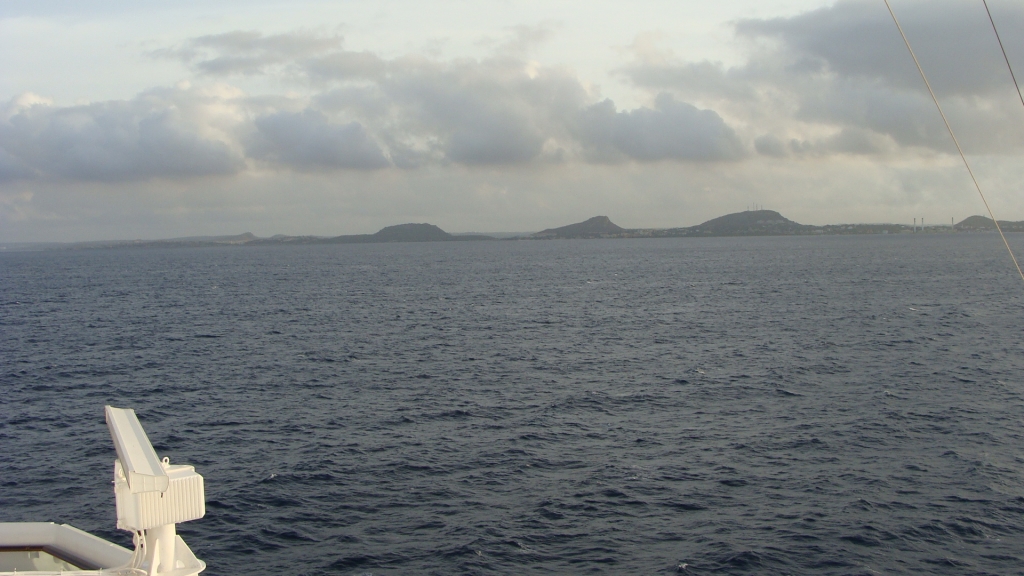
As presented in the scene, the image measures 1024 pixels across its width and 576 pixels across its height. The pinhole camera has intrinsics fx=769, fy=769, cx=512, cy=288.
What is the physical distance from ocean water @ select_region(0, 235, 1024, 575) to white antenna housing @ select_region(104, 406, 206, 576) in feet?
50.0

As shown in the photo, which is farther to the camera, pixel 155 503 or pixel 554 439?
pixel 554 439

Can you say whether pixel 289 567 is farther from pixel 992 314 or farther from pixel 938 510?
pixel 992 314

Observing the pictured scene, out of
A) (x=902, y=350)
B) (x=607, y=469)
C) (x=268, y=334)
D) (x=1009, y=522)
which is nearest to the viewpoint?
(x=1009, y=522)

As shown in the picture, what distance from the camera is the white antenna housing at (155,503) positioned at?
557 inches

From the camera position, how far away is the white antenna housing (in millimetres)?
14156

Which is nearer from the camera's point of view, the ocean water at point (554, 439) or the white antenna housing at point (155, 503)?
the white antenna housing at point (155, 503)

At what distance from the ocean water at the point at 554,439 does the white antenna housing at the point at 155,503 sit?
15240 millimetres

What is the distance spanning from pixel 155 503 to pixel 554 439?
33.1m

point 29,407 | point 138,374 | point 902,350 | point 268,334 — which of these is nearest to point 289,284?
point 268,334

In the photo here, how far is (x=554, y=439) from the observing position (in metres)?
45.7

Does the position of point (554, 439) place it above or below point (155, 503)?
below

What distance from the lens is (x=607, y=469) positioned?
40.1 metres

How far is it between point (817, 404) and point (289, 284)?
145m

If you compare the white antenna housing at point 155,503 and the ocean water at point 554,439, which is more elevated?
the white antenna housing at point 155,503
